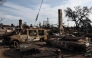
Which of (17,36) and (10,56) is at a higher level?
(17,36)

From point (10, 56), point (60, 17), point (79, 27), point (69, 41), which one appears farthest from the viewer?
point (79, 27)

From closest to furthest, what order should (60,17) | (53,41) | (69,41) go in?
(69,41) → (53,41) → (60,17)

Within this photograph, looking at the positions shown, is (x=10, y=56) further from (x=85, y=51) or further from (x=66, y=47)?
(x=85, y=51)

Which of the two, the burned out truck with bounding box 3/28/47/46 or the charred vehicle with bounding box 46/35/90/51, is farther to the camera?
the burned out truck with bounding box 3/28/47/46

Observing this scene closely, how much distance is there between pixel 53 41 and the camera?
16312 millimetres

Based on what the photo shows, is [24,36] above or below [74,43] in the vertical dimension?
above

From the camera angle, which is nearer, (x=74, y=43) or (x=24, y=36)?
(x=74, y=43)

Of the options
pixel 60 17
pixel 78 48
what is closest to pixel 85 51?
pixel 78 48

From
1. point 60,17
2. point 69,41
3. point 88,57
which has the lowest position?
point 88,57

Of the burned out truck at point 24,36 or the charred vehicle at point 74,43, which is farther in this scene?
the burned out truck at point 24,36

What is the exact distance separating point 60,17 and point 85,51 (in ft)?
94.7

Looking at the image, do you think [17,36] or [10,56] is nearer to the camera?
[10,56]

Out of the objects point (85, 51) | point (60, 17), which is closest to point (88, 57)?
point (85, 51)

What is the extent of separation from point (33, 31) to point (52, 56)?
815 cm
